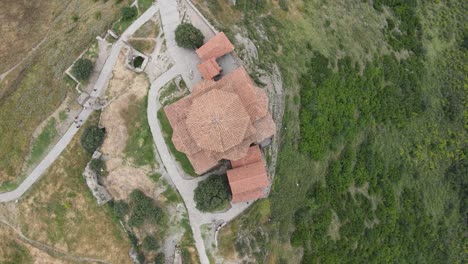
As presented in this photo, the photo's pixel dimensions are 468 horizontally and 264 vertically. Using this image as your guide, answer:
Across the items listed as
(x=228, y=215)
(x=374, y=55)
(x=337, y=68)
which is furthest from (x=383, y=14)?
(x=228, y=215)

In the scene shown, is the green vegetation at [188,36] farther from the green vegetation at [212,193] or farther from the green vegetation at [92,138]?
the green vegetation at [212,193]

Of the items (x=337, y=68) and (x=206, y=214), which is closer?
(x=206, y=214)

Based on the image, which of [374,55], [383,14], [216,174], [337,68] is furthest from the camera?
[383,14]

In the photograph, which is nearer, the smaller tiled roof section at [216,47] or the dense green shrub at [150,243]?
the smaller tiled roof section at [216,47]

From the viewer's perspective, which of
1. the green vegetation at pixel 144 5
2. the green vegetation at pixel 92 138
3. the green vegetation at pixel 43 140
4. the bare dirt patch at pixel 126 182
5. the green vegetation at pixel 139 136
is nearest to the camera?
the green vegetation at pixel 139 136

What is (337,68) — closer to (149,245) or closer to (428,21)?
(428,21)

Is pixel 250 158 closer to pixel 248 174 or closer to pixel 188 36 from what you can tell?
pixel 248 174

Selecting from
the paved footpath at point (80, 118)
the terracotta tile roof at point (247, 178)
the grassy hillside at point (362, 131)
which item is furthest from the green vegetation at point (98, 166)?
the grassy hillside at point (362, 131)
